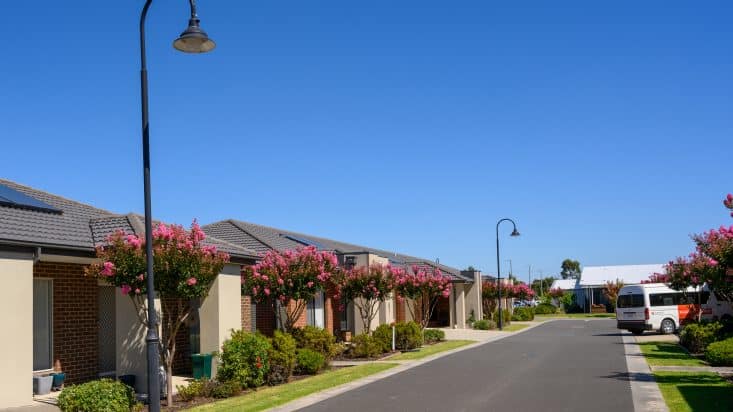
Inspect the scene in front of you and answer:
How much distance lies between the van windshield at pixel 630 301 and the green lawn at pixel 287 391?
57.7 ft

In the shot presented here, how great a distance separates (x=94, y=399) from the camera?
12.4 metres

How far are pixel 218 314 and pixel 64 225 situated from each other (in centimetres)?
387

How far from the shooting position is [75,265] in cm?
1644

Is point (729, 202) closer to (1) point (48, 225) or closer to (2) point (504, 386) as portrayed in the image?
(2) point (504, 386)

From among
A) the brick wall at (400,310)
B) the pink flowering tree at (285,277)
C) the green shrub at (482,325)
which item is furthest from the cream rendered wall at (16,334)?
the green shrub at (482,325)

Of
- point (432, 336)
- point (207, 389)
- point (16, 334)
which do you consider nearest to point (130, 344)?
point (207, 389)

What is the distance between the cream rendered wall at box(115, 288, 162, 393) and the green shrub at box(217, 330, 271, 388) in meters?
1.70

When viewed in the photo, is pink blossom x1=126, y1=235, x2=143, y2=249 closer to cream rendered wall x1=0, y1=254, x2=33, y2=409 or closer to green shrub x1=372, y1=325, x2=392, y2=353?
cream rendered wall x1=0, y1=254, x2=33, y2=409

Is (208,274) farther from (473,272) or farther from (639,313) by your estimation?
(473,272)

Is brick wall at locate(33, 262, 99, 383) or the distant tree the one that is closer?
brick wall at locate(33, 262, 99, 383)

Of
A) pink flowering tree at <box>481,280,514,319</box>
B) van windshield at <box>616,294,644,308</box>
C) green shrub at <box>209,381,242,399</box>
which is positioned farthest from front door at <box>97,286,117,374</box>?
pink flowering tree at <box>481,280,514,319</box>

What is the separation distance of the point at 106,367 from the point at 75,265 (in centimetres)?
277

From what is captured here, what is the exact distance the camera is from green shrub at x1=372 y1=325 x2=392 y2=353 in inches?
1022

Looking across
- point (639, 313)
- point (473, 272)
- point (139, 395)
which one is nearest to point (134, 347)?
point (139, 395)
